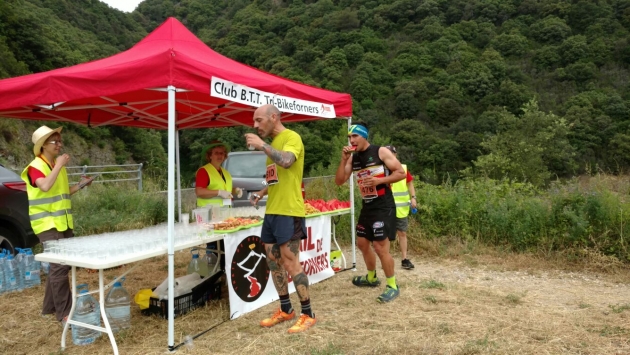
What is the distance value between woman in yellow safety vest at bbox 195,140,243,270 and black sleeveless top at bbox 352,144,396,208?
61.3 inches

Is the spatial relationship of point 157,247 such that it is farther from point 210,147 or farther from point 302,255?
point 302,255

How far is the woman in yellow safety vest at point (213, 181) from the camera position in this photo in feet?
16.6

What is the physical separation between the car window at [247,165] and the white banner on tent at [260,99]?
4.93 m

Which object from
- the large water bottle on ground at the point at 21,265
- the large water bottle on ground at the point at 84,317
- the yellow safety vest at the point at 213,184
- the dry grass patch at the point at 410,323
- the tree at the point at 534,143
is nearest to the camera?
the dry grass patch at the point at 410,323

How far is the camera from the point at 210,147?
5.23 meters

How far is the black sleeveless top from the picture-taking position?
4723 millimetres

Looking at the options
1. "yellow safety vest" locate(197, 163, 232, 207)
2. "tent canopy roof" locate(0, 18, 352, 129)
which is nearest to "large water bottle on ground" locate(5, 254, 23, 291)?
"tent canopy roof" locate(0, 18, 352, 129)

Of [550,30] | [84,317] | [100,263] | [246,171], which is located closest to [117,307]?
[84,317]

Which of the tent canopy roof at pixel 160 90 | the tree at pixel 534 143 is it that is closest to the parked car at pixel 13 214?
the tent canopy roof at pixel 160 90

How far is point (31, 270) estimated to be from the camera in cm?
545

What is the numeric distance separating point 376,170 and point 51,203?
3.06 metres

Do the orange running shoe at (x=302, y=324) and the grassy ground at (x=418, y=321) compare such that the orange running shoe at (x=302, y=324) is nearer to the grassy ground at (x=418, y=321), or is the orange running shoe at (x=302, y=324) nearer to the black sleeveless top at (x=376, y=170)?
the grassy ground at (x=418, y=321)

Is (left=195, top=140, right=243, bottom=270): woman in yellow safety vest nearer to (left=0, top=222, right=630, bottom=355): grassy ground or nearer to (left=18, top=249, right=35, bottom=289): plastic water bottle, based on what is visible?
(left=0, top=222, right=630, bottom=355): grassy ground

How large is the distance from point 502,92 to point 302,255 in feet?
190
